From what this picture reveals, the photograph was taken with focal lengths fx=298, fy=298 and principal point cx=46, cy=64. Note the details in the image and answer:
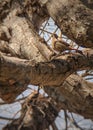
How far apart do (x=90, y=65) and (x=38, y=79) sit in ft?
0.76

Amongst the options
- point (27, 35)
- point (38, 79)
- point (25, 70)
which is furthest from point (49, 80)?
point (27, 35)

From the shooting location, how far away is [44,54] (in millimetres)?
1006

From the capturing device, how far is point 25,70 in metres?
0.73

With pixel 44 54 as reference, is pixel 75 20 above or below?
above

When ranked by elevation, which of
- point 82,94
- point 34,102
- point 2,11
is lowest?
point 34,102

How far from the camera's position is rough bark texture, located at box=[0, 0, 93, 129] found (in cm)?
75

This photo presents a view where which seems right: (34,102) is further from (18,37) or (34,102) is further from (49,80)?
(49,80)

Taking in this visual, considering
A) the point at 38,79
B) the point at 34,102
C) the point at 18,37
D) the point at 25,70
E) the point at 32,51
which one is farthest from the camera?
the point at 34,102

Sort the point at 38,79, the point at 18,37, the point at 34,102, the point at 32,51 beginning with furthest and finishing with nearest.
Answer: the point at 34,102
the point at 18,37
the point at 32,51
the point at 38,79

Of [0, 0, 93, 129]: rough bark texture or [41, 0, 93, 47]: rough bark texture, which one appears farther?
[41, 0, 93, 47]: rough bark texture

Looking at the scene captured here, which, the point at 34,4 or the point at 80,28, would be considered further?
the point at 34,4

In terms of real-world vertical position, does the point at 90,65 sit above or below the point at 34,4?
below

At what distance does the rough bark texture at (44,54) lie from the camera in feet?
2.44

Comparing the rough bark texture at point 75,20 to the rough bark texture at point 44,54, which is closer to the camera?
the rough bark texture at point 44,54
